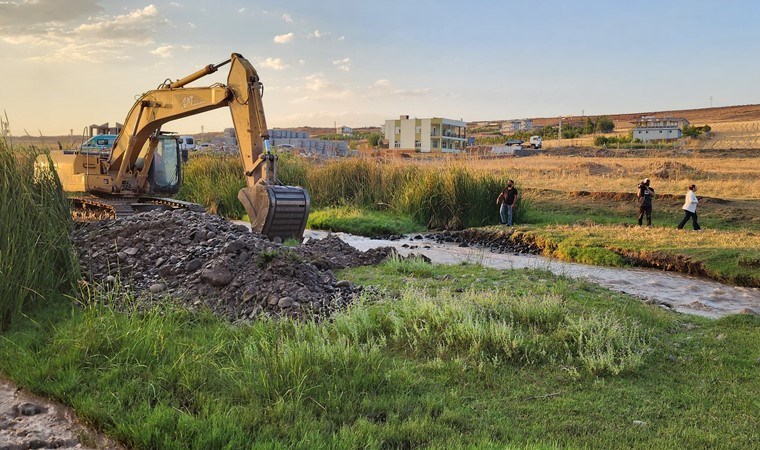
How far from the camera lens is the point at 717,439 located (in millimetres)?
4266

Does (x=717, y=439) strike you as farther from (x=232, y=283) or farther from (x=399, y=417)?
(x=232, y=283)

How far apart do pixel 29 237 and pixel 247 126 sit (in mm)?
5795

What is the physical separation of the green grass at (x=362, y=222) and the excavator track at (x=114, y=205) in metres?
5.88

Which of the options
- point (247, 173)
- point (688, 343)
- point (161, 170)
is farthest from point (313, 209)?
point (688, 343)

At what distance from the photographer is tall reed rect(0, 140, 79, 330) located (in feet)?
21.6

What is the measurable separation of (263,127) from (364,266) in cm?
347

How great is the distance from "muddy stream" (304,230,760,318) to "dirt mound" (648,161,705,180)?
724 inches

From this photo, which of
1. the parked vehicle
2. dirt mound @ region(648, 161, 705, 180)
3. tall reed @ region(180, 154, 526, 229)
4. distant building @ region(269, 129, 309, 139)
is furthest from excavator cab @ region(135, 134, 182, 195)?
distant building @ region(269, 129, 309, 139)

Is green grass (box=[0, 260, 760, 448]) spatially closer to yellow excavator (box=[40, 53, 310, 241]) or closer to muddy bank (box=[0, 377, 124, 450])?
muddy bank (box=[0, 377, 124, 450])

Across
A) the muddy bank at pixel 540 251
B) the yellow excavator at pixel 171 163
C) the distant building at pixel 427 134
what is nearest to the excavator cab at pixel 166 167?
the yellow excavator at pixel 171 163

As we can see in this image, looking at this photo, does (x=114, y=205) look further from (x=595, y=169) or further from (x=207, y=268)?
(x=595, y=169)

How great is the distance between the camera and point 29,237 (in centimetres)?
705

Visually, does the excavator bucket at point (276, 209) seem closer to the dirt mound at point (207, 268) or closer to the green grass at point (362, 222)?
the dirt mound at point (207, 268)

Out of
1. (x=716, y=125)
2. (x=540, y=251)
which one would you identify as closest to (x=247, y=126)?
(x=540, y=251)
